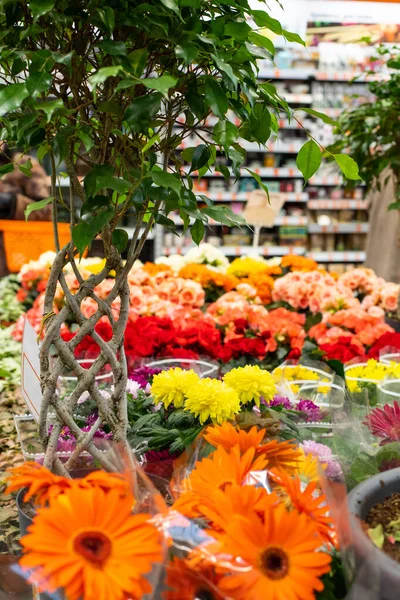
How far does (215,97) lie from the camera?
0.82 m

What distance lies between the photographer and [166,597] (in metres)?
0.66

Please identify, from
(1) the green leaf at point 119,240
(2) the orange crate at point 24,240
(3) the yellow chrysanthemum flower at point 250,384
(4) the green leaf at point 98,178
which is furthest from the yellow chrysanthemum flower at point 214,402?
(2) the orange crate at point 24,240

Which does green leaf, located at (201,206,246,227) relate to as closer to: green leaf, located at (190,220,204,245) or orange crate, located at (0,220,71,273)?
green leaf, located at (190,220,204,245)

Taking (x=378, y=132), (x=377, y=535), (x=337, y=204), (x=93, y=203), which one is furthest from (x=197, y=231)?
(x=337, y=204)

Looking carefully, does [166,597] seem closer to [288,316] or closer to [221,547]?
[221,547]

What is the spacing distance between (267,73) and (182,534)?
666 centimetres

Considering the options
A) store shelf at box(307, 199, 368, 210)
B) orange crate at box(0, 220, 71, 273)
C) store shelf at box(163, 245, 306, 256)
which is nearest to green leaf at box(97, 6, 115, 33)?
orange crate at box(0, 220, 71, 273)

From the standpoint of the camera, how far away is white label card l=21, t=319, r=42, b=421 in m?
1.02

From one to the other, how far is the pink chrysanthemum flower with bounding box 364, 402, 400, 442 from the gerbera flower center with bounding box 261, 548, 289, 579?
47 centimetres

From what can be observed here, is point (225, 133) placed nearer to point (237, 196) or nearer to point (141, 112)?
point (141, 112)

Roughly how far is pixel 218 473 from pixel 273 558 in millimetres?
163

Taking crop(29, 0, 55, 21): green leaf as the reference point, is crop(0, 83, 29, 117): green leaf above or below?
below

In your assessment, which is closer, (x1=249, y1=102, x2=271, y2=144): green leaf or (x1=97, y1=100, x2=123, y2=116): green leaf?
(x1=97, y1=100, x2=123, y2=116): green leaf

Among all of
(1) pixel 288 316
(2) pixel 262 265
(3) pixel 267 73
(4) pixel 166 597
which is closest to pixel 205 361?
(1) pixel 288 316
